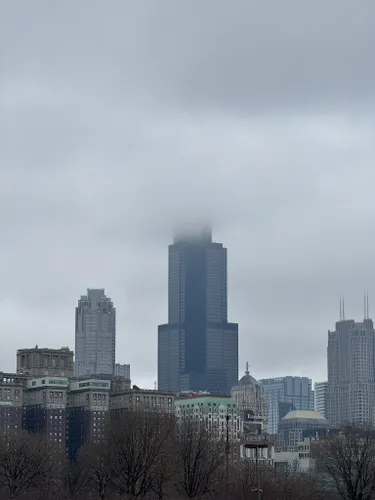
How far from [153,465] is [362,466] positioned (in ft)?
91.2

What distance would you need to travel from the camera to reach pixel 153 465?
7338 inches

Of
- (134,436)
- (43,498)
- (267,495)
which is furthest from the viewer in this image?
(134,436)

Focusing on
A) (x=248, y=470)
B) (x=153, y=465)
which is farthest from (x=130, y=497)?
(x=248, y=470)

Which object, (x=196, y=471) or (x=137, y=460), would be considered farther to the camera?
(x=137, y=460)

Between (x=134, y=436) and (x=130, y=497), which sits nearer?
(x=130, y=497)

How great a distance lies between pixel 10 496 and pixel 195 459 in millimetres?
28670

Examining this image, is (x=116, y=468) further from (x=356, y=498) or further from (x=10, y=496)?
(x=356, y=498)

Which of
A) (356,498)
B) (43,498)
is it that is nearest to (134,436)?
(43,498)

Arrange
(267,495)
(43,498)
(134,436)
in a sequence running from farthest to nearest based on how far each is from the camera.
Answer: (134,436) < (43,498) < (267,495)

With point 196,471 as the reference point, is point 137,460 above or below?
above

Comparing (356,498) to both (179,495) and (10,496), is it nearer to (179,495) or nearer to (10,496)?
(179,495)

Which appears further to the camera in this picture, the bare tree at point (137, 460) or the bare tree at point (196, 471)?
the bare tree at point (137, 460)

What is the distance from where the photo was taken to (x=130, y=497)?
17638 centimetres

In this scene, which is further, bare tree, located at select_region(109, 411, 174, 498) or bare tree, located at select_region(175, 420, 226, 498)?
bare tree, located at select_region(109, 411, 174, 498)
